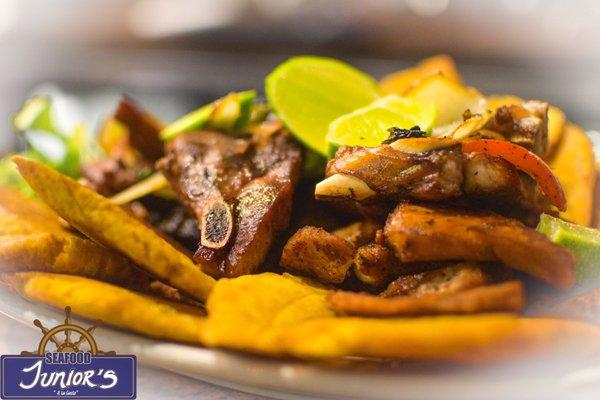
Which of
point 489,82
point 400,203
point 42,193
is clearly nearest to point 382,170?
point 400,203

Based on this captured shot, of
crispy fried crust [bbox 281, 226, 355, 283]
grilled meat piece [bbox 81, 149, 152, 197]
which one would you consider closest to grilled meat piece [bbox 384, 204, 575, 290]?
crispy fried crust [bbox 281, 226, 355, 283]

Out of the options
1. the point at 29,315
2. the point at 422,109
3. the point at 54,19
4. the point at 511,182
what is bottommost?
the point at 29,315

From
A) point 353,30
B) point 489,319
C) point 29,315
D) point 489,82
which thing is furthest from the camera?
point 353,30

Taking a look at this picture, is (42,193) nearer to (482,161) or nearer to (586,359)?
(482,161)

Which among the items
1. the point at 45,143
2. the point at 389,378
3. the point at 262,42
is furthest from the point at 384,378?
the point at 262,42

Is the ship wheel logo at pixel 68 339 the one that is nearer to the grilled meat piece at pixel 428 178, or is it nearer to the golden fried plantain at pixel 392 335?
the golden fried plantain at pixel 392 335

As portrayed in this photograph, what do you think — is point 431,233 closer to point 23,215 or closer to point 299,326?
point 299,326

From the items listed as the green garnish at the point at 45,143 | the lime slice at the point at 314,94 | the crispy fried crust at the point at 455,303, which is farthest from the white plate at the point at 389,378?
the green garnish at the point at 45,143
